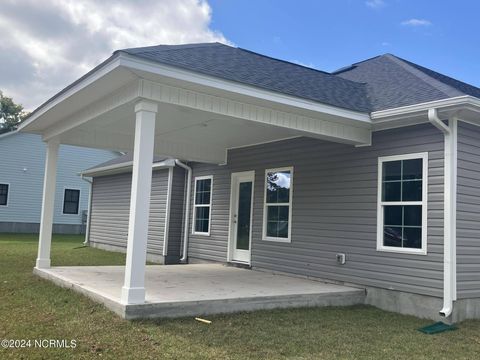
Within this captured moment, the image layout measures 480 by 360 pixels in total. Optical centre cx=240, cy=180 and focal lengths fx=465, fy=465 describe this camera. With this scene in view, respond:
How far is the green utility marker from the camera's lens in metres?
5.70

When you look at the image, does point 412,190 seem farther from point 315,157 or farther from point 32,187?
point 32,187

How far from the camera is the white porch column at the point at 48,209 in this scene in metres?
8.71

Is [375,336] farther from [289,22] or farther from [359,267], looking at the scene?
[289,22]

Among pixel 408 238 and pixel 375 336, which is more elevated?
pixel 408 238

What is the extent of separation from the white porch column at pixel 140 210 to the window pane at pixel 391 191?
3.68m

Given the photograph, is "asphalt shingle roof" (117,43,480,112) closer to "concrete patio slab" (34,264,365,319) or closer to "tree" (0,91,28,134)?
"concrete patio slab" (34,264,365,319)

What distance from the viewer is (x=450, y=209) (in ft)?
20.5

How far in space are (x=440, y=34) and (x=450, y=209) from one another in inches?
482

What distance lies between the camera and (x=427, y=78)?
7484 mm

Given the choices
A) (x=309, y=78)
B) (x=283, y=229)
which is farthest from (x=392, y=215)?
(x=309, y=78)

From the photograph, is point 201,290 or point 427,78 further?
point 427,78

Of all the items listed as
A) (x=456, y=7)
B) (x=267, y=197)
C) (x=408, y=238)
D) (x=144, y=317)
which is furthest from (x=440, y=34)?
(x=144, y=317)

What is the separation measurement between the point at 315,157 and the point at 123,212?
Answer: 327 inches

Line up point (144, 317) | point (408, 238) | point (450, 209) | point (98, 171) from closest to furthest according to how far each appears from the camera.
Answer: point (144, 317) → point (450, 209) → point (408, 238) → point (98, 171)
